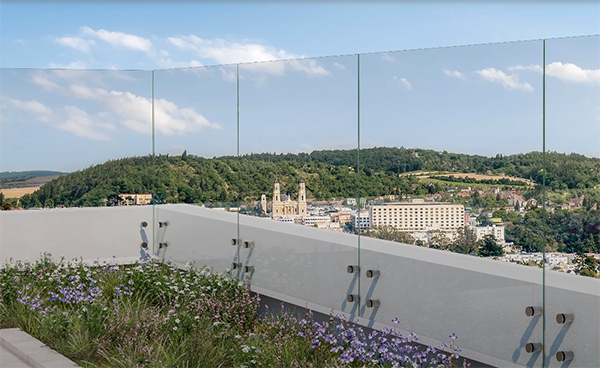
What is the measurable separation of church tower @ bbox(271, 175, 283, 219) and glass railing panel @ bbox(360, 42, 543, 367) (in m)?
1.03

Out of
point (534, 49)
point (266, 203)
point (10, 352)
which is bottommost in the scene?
point (10, 352)

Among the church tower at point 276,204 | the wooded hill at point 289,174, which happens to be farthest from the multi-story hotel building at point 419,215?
the church tower at point 276,204

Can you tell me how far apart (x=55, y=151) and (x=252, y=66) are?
10.0 feet

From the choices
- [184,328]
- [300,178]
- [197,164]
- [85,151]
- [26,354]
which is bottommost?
[26,354]

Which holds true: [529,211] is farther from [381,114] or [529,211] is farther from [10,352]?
[10,352]

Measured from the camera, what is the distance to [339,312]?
4.84m

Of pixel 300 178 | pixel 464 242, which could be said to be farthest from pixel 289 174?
pixel 464 242

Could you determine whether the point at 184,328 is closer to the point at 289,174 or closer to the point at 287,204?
A: the point at 287,204

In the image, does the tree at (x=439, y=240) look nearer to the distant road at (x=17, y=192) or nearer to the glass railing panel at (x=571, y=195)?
the glass railing panel at (x=571, y=195)

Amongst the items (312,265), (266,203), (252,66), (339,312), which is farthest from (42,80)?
(339,312)

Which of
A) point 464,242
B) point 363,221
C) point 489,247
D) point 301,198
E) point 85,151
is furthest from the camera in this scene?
point 85,151

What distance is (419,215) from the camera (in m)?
4.43

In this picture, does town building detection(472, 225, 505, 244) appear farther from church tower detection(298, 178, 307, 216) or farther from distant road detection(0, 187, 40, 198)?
distant road detection(0, 187, 40, 198)

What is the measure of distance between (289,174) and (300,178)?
129mm
